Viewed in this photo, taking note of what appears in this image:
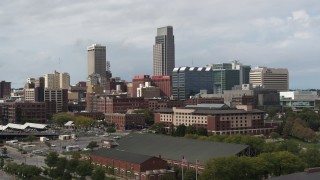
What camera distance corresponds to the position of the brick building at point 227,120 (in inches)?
3866

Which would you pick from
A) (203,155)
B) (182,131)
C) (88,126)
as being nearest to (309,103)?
(88,126)

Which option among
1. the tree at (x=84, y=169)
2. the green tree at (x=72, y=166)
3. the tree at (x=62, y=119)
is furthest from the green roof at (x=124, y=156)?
the tree at (x=62, y=119)

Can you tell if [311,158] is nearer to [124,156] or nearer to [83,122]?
[124,156]

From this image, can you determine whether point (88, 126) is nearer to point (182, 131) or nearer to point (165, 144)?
point (182, 131)

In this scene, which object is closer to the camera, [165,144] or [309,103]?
[165,144]

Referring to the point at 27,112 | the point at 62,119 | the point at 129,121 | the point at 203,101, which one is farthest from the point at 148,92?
the point at 129,121

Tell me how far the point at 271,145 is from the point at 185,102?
97680 millimetres

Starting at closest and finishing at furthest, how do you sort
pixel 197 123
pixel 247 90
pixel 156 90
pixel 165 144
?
pixel 165 144
pixel 197 123
pixel 247 90
pixel 156 90

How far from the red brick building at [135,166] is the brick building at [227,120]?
123 feet

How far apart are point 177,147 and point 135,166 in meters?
7.76

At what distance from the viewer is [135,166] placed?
57344 mm

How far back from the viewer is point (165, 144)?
66188 mm

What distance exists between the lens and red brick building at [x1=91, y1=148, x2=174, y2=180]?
5603 centimetres

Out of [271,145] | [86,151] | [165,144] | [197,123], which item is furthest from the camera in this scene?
[197,123]
